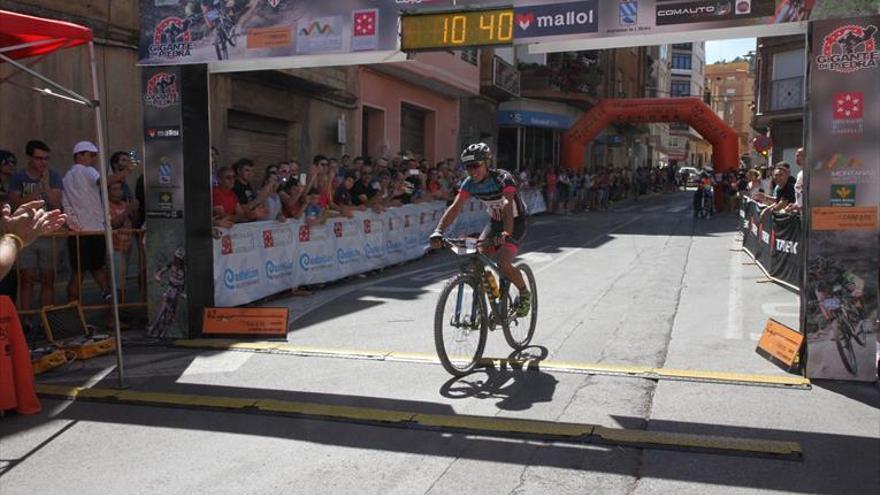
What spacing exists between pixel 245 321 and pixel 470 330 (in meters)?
2.77

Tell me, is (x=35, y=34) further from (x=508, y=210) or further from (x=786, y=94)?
Answer: (x=786, y=94)

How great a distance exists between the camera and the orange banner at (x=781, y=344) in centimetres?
629

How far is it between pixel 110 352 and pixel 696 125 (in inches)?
1138

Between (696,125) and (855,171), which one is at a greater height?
(696,125)

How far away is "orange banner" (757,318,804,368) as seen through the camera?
629cm

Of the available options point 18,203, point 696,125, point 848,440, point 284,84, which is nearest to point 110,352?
point 18,203

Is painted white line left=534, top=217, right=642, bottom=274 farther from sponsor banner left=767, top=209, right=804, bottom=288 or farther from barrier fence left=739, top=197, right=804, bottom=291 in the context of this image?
sponsor banner left=767, top=209, right=804, bottom=288

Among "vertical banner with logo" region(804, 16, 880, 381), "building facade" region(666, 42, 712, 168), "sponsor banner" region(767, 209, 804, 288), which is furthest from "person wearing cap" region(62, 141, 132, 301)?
"building facade" region(666, 42, 712, 168)

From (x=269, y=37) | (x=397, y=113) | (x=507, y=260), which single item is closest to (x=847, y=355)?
(x=507, y=260)

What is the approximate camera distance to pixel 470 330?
6324 millimetres

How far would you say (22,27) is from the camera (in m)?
5.33

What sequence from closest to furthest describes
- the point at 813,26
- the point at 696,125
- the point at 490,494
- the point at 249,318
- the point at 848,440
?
the point at 490,494 < the point at 848,440 < the point at 813,26 < the point at 249,318 < the point at 696,125

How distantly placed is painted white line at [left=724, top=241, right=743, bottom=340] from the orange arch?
1846 cm

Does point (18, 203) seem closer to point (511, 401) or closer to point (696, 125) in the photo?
point (511, 401)
